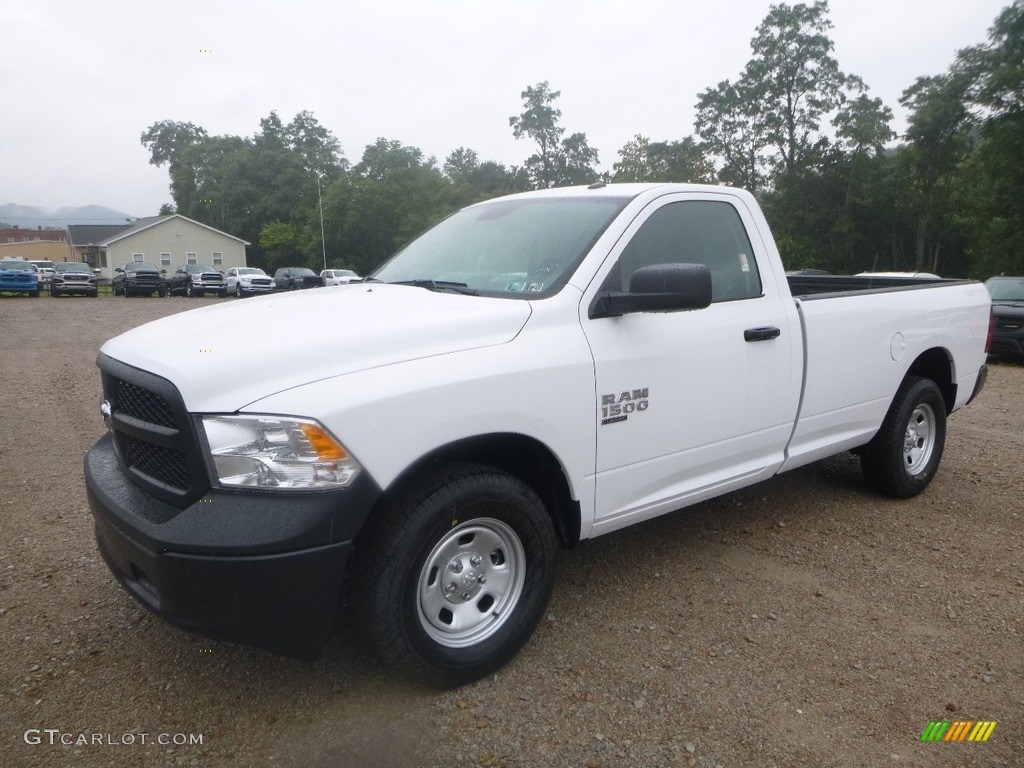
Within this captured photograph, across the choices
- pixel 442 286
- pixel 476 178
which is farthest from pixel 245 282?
pixel 476 178

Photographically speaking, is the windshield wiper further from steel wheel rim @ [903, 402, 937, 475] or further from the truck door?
steel wheel rim @ [903, 402, 937, 475]

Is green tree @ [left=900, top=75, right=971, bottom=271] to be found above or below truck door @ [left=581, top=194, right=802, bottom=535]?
above

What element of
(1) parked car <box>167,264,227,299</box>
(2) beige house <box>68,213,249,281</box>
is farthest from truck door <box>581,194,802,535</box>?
(2) beige house <box>68,213,249,281</box>

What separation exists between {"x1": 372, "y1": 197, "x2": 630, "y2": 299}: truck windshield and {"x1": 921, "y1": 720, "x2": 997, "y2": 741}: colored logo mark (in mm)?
2101

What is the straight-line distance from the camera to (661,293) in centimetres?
312

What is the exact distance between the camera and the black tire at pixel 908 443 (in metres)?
4.98

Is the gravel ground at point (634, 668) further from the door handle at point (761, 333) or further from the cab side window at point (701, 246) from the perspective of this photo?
the cab side window at point (701, 246)

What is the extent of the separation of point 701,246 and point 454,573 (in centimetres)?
204

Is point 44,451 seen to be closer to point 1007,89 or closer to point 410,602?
point 410,602

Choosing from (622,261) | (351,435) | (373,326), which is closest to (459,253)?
(622,261)

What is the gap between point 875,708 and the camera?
2.90 meters

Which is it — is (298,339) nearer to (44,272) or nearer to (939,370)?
(939,370)

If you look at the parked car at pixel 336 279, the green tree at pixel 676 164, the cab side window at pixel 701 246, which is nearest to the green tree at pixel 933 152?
the green tree at pixel 676 164

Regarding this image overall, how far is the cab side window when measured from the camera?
11.8 ft
